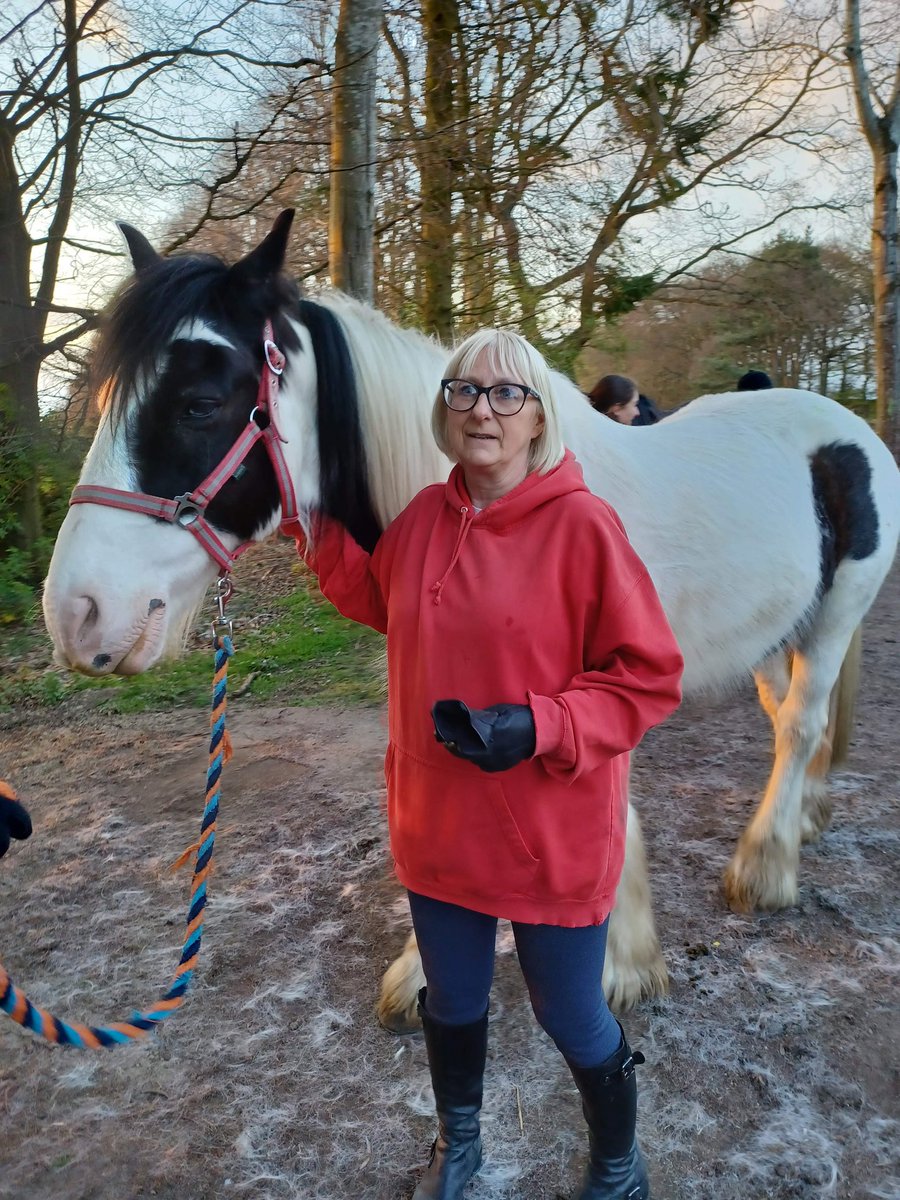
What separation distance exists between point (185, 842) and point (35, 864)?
57 cm

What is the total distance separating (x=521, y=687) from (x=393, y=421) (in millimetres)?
836

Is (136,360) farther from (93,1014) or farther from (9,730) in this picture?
(9,730)

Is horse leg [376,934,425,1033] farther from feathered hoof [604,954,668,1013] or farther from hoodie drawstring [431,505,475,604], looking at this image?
hoodie drawstring [431,505,475,604]

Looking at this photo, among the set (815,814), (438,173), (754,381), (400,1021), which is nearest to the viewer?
(400,1021)

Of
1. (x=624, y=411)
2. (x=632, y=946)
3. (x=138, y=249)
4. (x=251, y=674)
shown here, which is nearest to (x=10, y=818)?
(x=138, y=249)

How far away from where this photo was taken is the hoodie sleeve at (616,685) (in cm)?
118

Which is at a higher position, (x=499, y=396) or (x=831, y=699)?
(x=499, y=396)

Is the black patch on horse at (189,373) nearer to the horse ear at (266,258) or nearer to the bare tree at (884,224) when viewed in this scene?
the horse ear at (266,258)

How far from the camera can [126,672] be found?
5.16 ft

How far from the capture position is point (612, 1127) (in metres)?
1.54

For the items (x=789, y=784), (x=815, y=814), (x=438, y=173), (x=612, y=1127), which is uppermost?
(x=438, y=173)

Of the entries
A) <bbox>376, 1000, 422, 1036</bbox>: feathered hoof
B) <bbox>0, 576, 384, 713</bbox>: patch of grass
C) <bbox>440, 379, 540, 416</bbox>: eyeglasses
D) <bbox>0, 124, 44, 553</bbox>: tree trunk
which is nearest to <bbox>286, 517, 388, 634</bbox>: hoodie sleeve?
<bbox>440, 379, 540, 416</bbox>: eyeglasses

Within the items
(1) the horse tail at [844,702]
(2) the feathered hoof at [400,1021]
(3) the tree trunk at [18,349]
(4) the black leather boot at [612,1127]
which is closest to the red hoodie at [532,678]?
(4) the black leather boot at [612,1127]

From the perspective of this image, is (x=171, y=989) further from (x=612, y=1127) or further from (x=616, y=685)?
(x=616, y=685)
